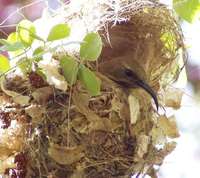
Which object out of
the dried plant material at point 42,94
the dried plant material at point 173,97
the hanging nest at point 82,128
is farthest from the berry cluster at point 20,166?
the dried plant material at point 173,97

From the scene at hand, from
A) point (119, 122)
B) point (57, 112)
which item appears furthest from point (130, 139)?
point (57, 112)

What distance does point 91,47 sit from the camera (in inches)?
56.2

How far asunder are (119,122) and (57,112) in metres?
0.14

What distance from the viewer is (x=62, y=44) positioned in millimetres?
1399

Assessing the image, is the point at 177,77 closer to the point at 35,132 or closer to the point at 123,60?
the point at 123,60

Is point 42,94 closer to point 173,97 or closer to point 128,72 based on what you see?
point 128,72

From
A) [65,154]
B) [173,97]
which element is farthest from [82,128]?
[173,97]

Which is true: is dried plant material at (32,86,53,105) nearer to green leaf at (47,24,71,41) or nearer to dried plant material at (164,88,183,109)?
green leaf at (47,24,71,41)

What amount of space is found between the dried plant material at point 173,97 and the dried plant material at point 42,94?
318mm

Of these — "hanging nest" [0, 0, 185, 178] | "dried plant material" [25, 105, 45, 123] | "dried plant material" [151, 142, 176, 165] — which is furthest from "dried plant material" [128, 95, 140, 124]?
"dried plant material" [25, 105, 45, 123]

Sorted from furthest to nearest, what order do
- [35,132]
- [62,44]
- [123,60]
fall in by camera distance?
1. [123,60]
2. [35,132]
3. [62,44]

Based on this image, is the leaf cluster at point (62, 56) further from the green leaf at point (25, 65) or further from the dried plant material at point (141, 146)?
the dried plant material at point (141, 146)

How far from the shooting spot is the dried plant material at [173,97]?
1.64 metres

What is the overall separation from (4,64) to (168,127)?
42cm
